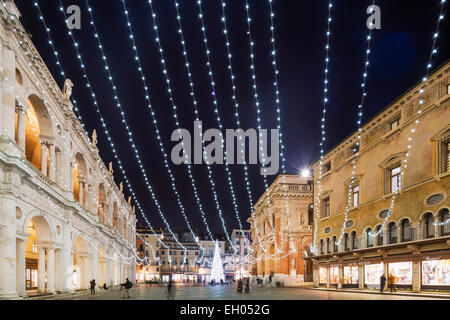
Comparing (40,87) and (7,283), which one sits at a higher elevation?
(40,87)

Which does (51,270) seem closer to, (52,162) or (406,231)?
(52,162)

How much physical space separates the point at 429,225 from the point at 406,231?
2.13 m

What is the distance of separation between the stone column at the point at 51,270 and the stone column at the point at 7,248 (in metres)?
6.51

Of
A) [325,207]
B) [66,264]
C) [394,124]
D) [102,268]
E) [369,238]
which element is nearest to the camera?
[66,264]

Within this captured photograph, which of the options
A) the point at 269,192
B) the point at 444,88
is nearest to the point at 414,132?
the point at 444,88

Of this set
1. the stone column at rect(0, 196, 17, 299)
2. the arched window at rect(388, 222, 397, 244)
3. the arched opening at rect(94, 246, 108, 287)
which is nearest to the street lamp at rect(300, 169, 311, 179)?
the arched opening at rect(94, 246, 108, 287)

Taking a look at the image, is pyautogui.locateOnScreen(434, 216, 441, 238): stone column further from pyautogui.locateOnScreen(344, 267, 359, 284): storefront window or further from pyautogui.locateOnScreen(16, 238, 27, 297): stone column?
pyautogui.locateOnScreen(16, 238, 27, 297): stone column

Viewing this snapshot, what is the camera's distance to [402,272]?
25.0m

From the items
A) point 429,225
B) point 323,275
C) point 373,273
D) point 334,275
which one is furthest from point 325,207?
point 429,225

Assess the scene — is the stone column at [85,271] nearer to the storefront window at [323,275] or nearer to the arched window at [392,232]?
the storefront window at [323,275]

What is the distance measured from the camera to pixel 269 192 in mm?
57344

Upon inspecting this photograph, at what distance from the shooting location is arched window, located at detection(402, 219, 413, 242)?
24797 mm
